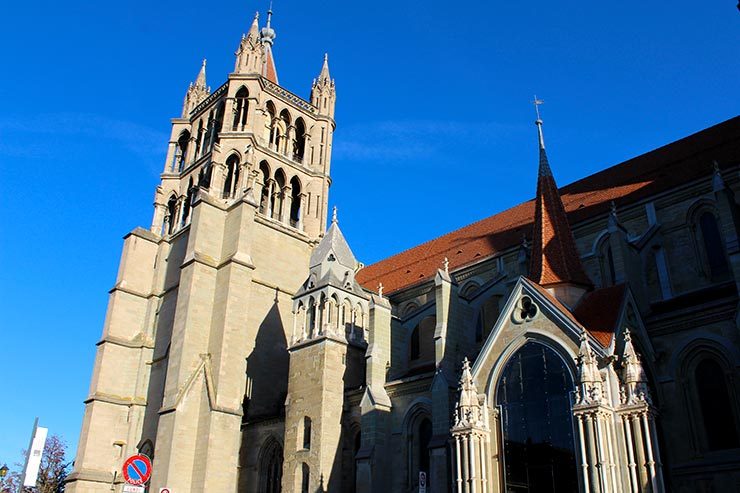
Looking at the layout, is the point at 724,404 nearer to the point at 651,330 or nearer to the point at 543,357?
the point at 651,330

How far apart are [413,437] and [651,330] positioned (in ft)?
26.7

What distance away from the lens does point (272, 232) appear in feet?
106

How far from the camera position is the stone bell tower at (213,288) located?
25.8 meters

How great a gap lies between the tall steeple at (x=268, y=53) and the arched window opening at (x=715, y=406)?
93.8 ft

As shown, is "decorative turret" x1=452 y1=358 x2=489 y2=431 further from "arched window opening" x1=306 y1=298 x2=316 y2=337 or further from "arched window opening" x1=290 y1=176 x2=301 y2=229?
"arched window opening" x1=290 y1=176 x2=301 y2=229

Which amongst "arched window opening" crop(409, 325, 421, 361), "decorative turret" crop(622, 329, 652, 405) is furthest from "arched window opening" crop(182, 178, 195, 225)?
"decorative turret" crop(622, 329, 652, 405)

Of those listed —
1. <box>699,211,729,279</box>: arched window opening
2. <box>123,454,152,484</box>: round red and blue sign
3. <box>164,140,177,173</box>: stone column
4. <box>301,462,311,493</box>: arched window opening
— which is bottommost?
<box>123,454,152,484</box>: round red and blue sign

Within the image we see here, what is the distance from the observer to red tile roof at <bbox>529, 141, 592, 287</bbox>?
65.5ft

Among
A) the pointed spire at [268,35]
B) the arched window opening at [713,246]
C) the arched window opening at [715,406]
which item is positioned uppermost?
the pointed spire at [268,35]

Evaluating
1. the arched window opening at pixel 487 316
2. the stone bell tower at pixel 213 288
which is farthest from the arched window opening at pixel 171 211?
the arched window opening at pixel 487 316

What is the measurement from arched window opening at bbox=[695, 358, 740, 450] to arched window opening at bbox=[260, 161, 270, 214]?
22.0m

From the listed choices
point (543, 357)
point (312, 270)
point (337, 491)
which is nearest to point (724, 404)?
point (543, 357)

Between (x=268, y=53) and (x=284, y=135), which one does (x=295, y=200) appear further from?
(x=268, y=53)

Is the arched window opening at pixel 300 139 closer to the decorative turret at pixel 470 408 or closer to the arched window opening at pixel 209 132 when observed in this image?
the arched window opening at pixel 209 132
